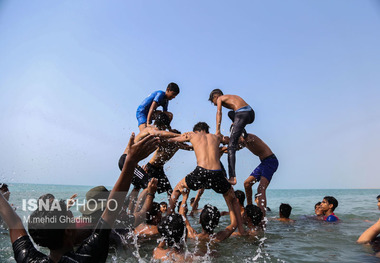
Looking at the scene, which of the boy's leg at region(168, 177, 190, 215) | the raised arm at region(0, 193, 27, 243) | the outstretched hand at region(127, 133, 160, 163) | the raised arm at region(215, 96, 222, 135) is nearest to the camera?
the outstretched hand at region(127, 133, 160, 163)

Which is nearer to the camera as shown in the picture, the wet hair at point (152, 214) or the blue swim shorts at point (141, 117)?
the wet hair at point (152, 214)

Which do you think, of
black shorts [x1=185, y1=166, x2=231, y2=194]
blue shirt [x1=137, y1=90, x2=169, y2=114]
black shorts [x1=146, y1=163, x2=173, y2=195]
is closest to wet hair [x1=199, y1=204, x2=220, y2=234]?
black shorts [x1=185, y1=166, x2=231, y2=194]

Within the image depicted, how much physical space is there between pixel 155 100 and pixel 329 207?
19.9ft

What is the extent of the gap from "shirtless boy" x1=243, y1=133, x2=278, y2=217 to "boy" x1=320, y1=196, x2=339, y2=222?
7.67ft

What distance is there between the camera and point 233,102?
703cm

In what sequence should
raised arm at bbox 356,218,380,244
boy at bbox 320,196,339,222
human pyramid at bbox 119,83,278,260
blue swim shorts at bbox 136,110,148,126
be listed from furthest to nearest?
boy at bbox 320,196,339,222
blue swim shorts at bbox 136,110,148,126
human pyramid at bbox 119,83,278,260
raised arm at bbox 356,218,380,244

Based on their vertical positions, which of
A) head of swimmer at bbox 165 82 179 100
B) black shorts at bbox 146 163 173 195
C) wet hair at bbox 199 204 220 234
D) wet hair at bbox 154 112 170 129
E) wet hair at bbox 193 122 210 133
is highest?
head of swimmer at bbox 165 82 179 100

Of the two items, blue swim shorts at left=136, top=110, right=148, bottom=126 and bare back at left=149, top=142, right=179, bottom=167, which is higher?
blue swim shorts at left=136, top=110, right=148, bottom=126

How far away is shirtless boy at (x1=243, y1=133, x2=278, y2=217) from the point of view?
291 inches

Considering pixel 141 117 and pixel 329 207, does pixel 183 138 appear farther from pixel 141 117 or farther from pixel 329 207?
pixel 329 207

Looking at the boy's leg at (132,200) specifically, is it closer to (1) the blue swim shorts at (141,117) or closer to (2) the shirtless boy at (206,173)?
(2) the shirtless boy at (206,173)

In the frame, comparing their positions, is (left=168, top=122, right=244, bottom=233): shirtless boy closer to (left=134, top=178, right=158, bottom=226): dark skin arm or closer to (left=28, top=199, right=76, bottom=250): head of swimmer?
(left=134, top=178, right=158, bottom=226): dark skin arm

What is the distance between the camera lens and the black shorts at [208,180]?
18.4 ft

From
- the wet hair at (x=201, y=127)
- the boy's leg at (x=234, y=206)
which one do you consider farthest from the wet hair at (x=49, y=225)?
the wet hair at (x=201, y=127)
